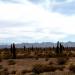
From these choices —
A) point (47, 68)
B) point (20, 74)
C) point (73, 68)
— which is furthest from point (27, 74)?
point (73, 68)

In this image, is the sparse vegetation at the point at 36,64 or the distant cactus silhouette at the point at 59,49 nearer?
the sparse vegetation at the point at 36,64

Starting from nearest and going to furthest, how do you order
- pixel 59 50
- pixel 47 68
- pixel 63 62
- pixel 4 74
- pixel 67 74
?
pixel 67 74, pixel 4 74, pixel 47 68, pixel 63 62, pixel 59 50

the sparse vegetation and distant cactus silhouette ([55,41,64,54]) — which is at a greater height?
distant cactus silhouette ([55,41,64,54])

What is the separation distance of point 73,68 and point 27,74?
5.96 meters

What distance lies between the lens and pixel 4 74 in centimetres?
2827

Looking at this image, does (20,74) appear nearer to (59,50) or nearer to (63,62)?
(63,62)

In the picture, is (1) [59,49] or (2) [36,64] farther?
(1) [59,49]

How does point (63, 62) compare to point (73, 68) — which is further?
point (63, 62)

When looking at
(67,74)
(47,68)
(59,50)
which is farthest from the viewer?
(59,50)

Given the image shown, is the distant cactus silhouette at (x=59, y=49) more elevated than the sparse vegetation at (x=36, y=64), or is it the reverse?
the distant cactus silhouette at (x=59, y=49)

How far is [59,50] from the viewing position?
240 ft

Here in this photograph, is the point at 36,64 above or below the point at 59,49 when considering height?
below

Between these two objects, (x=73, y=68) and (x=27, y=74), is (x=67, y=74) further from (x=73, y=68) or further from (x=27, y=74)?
(x=73, y=68)

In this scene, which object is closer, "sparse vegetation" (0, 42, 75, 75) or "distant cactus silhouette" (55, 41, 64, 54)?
"sparse vegetation" (0, 42, 75, 75)
